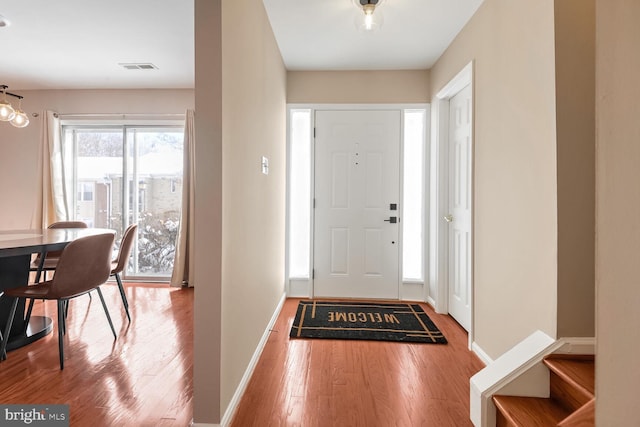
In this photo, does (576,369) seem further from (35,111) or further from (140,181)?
(35,111)

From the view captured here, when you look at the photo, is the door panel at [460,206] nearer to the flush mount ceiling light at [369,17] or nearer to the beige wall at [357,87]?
the beige wall at [357,87]

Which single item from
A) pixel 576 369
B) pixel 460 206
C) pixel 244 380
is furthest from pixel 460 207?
pixel 244 380

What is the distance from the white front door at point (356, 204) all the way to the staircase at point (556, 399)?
2.19m

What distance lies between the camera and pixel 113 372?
2.12 meters

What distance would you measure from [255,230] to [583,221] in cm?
183

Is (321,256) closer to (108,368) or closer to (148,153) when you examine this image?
(108,368)

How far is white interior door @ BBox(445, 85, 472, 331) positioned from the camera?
2828 millimetres

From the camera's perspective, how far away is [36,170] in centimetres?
444

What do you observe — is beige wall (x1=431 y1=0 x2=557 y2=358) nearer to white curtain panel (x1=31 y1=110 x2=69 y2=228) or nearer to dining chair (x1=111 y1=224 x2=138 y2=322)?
dining chair (x1=111 y1=224 x2=138 y2=322)

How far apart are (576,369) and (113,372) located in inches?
101

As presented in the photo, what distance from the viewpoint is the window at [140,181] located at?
455cm

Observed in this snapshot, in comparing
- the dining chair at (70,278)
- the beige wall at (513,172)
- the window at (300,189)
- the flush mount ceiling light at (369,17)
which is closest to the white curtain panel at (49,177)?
the dining chair at (70,278)

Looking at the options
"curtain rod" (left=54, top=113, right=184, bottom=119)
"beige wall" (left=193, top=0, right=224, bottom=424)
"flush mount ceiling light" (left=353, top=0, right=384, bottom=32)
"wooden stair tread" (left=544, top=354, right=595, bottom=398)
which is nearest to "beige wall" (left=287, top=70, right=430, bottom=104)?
"flush mount ceiling light" (left=353, top=0, right=384, bottom=32)

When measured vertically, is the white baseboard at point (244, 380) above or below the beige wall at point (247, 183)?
below
